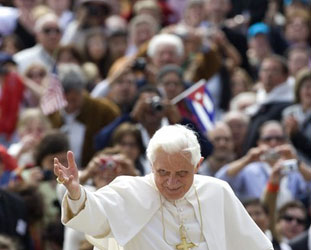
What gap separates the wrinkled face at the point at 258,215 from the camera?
10938 mm

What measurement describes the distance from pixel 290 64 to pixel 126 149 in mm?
4464

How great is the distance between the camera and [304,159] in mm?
13234

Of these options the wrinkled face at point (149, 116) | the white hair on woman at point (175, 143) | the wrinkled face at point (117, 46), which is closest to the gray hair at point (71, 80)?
the wrinkled face at point (149, 116)

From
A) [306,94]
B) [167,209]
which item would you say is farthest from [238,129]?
[167,209]

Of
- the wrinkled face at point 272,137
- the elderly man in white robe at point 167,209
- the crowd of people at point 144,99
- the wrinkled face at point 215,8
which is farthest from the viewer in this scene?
the wrinkled face at point 215,8

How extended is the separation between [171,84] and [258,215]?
2262 millimetres

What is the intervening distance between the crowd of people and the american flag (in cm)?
2

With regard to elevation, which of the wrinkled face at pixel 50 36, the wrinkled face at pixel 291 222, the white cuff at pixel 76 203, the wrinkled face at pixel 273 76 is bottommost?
the wrinkled face at pixel 291 222

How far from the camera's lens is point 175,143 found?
759 cm


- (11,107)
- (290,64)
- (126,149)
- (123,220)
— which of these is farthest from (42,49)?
(123,220)

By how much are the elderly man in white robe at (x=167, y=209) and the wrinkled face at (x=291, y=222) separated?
372 centimetres

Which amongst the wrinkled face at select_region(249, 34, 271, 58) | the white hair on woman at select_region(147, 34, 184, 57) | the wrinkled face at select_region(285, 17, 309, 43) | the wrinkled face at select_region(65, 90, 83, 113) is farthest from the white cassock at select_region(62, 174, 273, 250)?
the wrinkled face at select_region(285, 17, 309, 43)

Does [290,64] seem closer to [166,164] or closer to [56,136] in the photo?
[56,136]

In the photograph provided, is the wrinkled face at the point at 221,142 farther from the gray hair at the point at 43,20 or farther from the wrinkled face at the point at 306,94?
the gray hair at the point at 43,20
